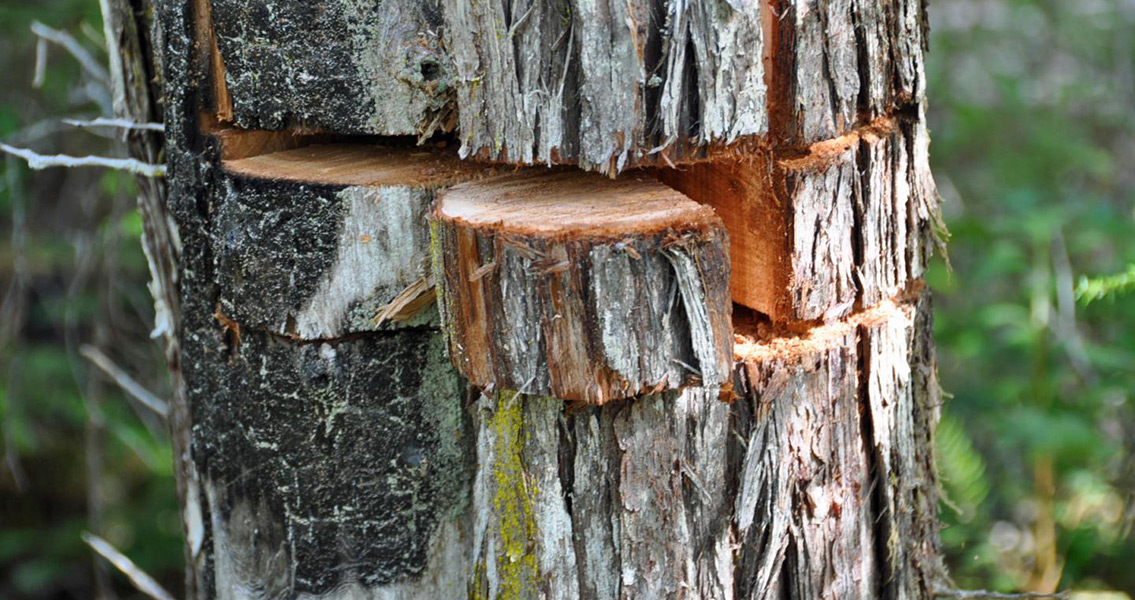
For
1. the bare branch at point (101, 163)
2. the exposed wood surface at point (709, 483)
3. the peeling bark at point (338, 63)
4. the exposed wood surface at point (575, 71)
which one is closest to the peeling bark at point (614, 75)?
the exposed wood surface at point (575, 71)

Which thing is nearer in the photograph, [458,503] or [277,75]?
[277,75]

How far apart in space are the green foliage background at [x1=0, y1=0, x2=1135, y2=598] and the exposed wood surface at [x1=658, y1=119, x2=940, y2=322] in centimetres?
65

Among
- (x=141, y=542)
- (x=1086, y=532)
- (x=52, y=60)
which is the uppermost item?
(x=52, y=60)

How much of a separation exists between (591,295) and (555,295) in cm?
5

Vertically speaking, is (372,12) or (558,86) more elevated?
(372,12)

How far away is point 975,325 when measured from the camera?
10.5ft

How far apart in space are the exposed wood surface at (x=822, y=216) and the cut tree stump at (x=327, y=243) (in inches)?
15.4

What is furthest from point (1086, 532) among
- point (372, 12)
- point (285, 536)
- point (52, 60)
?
point (52, 60)

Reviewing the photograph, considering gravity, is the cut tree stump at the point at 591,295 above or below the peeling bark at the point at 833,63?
below

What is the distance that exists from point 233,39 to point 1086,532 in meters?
2.65

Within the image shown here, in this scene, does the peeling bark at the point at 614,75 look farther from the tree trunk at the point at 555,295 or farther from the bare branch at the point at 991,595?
the bare branch at the point at 991,595

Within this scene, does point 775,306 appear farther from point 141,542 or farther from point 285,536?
point 141,542

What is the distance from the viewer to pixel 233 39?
1.48 m

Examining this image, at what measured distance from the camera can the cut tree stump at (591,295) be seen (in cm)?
121
